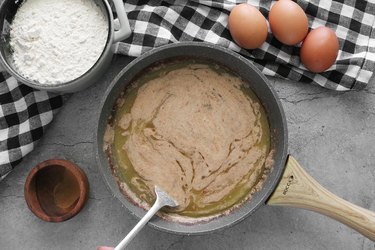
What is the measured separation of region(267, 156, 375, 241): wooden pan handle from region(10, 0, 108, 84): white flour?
1.80 ft

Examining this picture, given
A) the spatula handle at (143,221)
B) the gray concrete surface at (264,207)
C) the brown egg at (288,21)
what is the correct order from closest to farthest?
the spatula handle at (143,221), the brown egg at (288,21), the gray concrete surface at (264,207)

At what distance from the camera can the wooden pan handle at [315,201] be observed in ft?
3.88

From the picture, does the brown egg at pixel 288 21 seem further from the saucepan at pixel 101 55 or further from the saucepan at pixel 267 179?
the saucepan at pixel 101 55

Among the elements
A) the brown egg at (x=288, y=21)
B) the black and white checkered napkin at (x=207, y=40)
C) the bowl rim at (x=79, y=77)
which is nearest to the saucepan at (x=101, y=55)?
the bowl rim at (x=79, y=77)

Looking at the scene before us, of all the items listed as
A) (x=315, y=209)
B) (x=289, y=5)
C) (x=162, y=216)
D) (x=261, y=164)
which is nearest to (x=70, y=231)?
(x=162, y=216)

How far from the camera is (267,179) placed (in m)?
1.31

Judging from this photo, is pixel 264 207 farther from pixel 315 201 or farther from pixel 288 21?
pixel 288 21

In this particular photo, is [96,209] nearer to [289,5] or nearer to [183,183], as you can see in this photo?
[183,183]

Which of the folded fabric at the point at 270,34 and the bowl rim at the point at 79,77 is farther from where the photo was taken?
the folded fabric at the point at 270,34

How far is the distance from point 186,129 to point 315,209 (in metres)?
0.37

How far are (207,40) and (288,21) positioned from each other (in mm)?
221

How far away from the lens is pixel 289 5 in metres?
1.29

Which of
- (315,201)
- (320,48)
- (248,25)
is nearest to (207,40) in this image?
(248,25)

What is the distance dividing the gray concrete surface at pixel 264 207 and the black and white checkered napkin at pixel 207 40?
0.05 m
